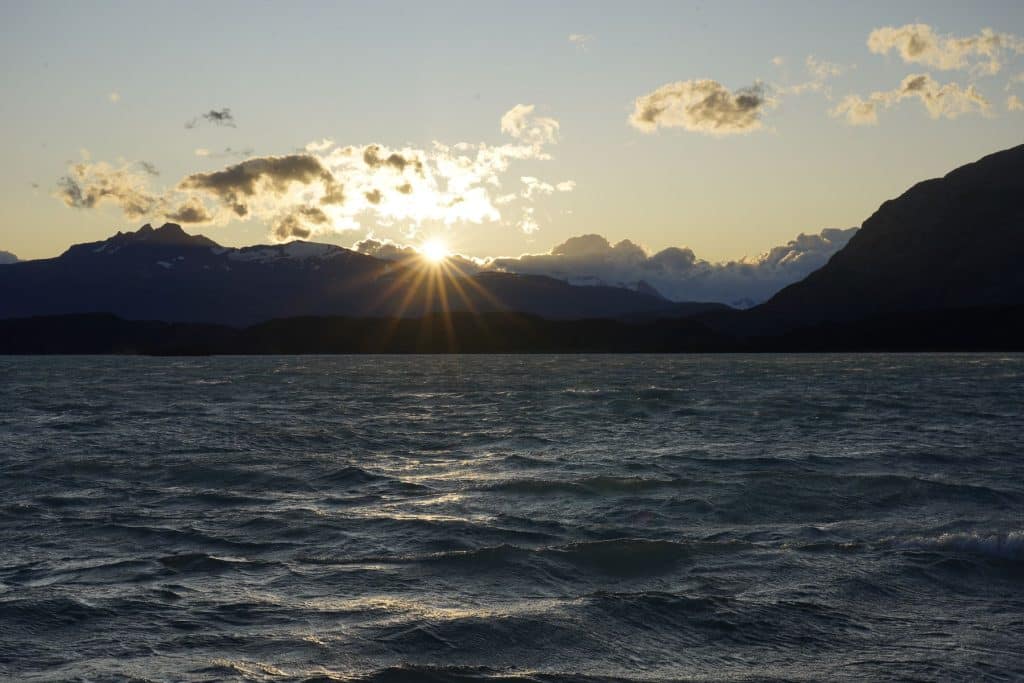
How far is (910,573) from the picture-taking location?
16656 millimetres

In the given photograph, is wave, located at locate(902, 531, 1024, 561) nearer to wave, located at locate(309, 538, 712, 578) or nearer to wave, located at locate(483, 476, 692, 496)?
wave, located at locate(309, 538, 712, 578)

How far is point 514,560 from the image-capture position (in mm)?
17766

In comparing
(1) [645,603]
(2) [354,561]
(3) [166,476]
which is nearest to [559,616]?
(1) [645,603]

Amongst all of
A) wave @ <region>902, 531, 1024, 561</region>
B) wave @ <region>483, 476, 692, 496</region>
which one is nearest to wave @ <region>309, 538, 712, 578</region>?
wave @ <region>902, 531, 1024, 561</region>

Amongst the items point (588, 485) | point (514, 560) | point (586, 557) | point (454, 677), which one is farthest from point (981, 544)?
point (454, 677)

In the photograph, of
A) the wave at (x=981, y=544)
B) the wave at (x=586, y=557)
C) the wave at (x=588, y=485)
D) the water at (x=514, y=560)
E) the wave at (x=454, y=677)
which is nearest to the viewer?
the wave at (x=454, y=677)

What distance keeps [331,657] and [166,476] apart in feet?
65.3

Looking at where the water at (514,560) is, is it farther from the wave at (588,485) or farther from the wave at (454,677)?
the wave at (588,485)

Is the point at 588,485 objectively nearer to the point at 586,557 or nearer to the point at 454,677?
the point at 586,557

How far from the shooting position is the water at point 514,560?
1233cm

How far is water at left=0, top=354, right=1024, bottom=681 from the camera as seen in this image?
12328 millimetres

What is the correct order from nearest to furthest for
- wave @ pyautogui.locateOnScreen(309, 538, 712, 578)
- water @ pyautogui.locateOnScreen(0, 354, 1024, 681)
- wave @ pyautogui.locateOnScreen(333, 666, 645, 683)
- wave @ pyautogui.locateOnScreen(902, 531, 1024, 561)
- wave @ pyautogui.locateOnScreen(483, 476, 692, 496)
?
wave @ pyautogui.locateOnScreen(333, 666, 645, 683)
water @ pyautogui.locateOnScreen(0, 354, 1024, 681)
wave @ pyautogui.locateOnScreen(309, 538, 712, 578)
wave @ pyautogui.locateOnScreen(902, 531, 1024, 561)
wave @ pyautogui.locateOnScreen(483, 476, 692, 496)

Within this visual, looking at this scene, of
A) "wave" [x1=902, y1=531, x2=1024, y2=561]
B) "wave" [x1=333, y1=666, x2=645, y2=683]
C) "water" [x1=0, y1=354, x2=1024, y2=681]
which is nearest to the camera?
"wave" [x1=333, y1=666, x2=645, y2=683]

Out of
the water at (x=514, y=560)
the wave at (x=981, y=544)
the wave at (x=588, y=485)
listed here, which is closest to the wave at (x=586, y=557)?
the water at (x=514, y=560)
